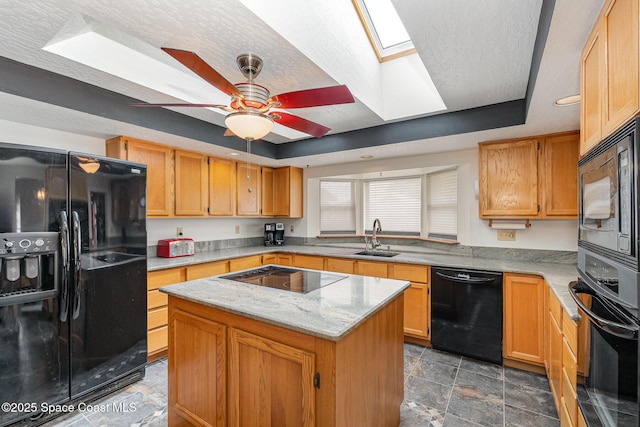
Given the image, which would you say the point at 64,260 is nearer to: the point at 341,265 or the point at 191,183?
the point at 191,183

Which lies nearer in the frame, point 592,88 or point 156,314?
point 592,88

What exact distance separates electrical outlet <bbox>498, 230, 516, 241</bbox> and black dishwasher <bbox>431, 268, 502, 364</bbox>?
0.73m

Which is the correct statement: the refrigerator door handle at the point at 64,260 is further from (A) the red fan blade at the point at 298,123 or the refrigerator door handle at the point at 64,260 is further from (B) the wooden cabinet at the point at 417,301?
(B) the wooden cabinet at the point at 417,301

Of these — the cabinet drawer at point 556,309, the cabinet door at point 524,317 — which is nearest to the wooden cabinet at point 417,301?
the cabinet door at point 524,317

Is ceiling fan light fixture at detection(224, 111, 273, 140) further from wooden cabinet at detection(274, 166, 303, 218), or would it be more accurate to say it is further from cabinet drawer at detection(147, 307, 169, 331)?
wooden cabinet at detection(274, 166, 303, 218)

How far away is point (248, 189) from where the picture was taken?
3971mm

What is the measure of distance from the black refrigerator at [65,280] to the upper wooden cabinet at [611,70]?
2952mm

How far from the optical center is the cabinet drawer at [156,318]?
2.71 meters

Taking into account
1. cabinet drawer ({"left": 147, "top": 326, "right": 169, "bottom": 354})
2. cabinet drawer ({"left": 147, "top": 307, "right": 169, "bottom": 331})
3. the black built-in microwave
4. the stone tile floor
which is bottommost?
the stone tile floor

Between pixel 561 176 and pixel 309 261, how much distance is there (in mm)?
2847

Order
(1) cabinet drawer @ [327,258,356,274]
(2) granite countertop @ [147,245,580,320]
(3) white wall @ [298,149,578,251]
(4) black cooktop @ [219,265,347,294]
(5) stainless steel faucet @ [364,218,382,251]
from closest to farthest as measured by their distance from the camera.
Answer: (4) black cooktop @ [219,265,347,294], (2) granite countertop @ [147,245,580,320], (3) white wall @ [298,149,578,251], (1) cabinet drawer @ [327,258,356,274], (5) stainless steel faucet @ [364,218,382,251]

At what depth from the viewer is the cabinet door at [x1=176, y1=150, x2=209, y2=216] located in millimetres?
3324

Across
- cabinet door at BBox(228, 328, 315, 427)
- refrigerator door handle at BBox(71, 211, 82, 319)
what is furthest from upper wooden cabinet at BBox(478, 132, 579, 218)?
refrigerator door handle at BBox(71, 211, 82, 319)

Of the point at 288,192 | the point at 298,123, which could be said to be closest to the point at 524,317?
the point at 298,123
